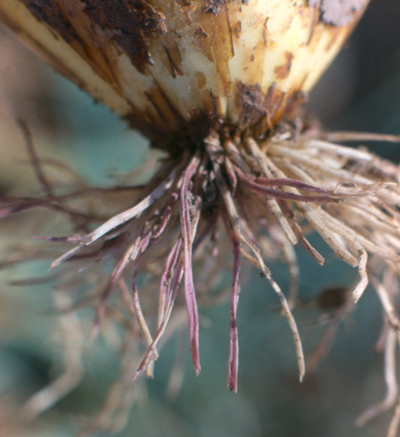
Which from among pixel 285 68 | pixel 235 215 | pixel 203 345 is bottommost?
pixel 203 345

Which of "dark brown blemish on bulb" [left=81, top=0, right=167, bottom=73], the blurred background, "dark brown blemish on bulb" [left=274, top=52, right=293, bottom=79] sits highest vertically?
"dark brown blemish on bulb" [left=81, top=0, right=167, bottom=73]

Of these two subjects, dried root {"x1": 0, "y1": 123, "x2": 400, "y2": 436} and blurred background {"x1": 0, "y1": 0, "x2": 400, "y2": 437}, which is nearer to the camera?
dried root {"x1": 0, "y1": 123, "x2": 400, "y2": 436}

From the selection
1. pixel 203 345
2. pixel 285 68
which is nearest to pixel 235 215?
pixel 285 68

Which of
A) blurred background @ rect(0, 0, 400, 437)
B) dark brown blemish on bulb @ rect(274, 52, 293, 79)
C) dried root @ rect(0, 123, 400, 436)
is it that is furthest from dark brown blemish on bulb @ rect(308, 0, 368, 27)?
blurred background @ rect(0, 0, 400, 437)

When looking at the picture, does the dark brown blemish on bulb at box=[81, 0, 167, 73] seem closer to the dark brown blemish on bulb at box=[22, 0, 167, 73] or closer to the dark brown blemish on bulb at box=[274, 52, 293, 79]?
the dark brown blemish on bulb at box=[22, 0, 167, 73]

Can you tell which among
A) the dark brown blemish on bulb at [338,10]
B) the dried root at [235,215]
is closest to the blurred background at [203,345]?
the dried root at [235,215]

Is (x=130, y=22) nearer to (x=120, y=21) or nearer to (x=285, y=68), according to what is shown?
(x=120, y=21)

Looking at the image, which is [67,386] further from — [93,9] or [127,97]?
[93,9]

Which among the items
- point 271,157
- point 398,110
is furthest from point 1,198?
point 398,110
